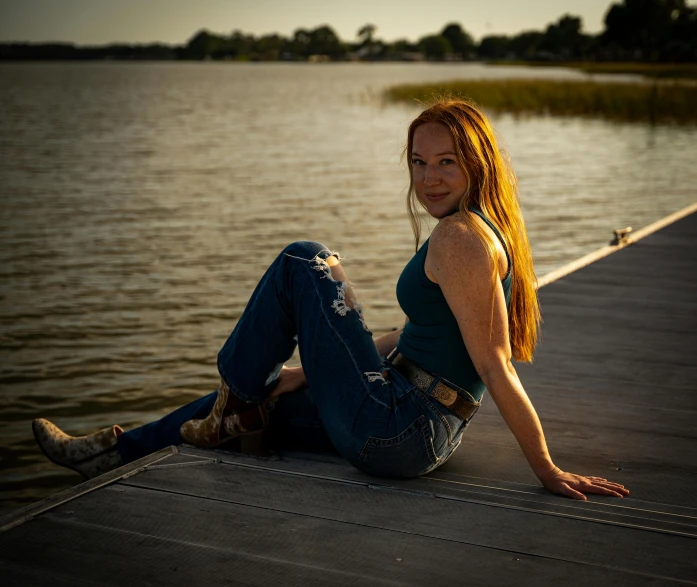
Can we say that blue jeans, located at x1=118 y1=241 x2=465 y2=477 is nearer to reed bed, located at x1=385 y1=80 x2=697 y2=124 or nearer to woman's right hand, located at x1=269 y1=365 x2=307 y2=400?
woman's right hand, located at x1=269 y1=365 x2=307 y2=400

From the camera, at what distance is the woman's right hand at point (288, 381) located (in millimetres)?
3387

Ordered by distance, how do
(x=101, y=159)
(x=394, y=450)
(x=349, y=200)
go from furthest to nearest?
(x=101, y=159)
(x=349, y=200)
(x=394, y=450)

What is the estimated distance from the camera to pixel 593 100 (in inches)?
1332

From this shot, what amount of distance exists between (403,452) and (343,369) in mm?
332

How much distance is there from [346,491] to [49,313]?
603 cm

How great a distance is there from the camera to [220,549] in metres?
2.62

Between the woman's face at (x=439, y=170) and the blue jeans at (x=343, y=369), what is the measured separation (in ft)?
1.33

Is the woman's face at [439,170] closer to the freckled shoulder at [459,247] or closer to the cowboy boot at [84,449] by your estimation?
the freckled shoulder at [459,247]

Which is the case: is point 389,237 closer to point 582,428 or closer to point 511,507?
point 582,428

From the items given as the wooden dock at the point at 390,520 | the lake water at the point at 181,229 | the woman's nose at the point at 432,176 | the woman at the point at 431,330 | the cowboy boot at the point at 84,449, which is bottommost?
the lake water at the point at 181,229

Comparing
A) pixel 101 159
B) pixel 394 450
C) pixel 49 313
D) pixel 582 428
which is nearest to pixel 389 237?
pixel 49 313

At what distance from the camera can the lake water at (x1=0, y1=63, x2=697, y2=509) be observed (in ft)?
22.0

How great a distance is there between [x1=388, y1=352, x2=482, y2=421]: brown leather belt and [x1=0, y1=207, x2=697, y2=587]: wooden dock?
0.86 feet

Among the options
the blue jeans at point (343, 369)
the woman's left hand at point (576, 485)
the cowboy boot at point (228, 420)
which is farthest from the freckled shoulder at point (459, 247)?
the cowboy boot at point (228, 420)
